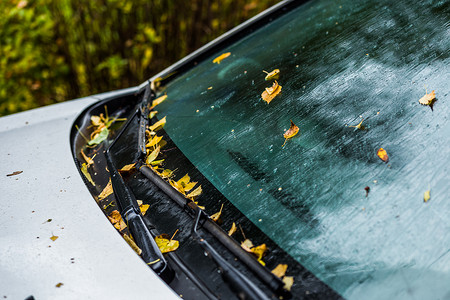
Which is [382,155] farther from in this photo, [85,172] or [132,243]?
[85,172]

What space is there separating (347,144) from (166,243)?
69 centimetres

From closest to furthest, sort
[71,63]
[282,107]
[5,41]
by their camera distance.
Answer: [282,107]
[5,41]
[71,63]

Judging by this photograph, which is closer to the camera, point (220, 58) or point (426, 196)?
point (426, 196)

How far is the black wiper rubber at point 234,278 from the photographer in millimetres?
1083

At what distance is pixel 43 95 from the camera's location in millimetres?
4637

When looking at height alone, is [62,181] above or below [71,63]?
below

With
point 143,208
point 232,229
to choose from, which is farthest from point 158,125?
point 232,229

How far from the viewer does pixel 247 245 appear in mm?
1232

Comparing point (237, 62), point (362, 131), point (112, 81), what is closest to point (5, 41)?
point (112, 81)

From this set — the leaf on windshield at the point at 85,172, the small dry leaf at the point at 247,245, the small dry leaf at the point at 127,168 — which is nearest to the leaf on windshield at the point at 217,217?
the small dry leaf at the point at 247,245

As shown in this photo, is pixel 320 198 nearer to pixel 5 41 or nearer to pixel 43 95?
pixel 5 41

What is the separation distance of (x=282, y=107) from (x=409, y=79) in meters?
0.47

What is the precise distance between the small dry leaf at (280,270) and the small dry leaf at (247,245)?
0.32 feet

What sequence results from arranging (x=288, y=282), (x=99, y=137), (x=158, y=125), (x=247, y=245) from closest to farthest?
(x=288, y=282)
(x=247, y=245)
(x=158, y=125)
(x=99, y=137)
